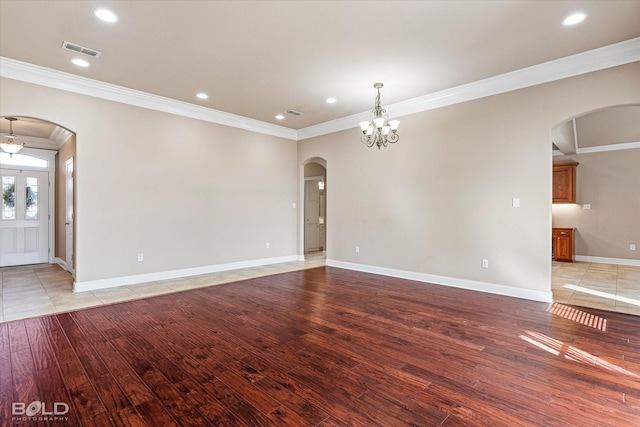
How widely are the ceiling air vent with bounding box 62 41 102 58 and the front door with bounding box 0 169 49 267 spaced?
4.95 meters

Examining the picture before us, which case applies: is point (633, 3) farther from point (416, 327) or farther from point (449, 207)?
point (416, 327)

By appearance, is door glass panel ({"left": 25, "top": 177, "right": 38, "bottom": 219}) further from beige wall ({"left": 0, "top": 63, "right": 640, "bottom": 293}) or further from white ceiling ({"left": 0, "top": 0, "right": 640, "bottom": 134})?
white ceiling ({"left": 0, "top": 0, "right": 640, "bottom": 134})

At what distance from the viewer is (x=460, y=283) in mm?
5098

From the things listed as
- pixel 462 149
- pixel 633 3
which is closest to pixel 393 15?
pixel 633 3

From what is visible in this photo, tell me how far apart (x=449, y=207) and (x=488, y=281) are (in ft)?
4.23

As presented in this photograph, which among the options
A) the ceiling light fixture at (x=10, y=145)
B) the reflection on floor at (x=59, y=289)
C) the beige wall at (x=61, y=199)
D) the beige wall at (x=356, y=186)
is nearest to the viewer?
the reflection on floor at (x=59, y=289)

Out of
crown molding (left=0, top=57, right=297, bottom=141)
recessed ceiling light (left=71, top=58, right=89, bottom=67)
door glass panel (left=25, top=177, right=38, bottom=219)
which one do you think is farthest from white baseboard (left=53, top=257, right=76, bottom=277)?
recessed ceiling light (left=71, top=58, right=89, bottom=67)

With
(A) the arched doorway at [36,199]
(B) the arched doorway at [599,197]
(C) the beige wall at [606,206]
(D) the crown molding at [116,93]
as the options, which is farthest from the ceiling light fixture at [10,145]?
(C) the beige wall at [606,206]

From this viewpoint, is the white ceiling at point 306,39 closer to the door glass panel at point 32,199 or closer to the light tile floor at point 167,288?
the light tile floor at point 167,288

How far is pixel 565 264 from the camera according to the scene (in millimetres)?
7590

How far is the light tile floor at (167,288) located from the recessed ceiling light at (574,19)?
3.39m

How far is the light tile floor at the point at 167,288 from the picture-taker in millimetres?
4090

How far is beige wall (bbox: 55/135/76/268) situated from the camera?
6.56 m

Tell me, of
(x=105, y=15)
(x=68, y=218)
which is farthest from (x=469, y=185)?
(x=68, y=218)
